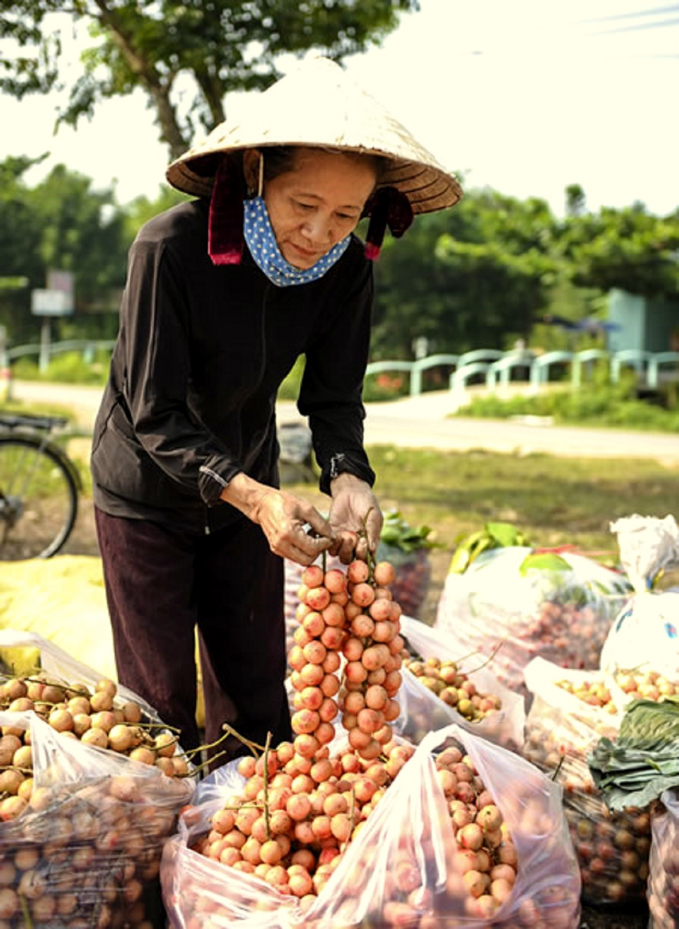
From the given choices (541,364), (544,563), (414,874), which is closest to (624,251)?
(541,364)

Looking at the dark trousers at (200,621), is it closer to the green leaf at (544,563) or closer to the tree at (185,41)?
the green leaf at (544,563)

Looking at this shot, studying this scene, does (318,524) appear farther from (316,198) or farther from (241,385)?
(316,198)

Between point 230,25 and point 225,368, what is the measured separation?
5415mm

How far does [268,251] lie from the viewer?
2.12 metres

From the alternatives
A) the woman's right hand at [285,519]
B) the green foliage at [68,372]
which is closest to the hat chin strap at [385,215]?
the woman's right hand at [285,519]

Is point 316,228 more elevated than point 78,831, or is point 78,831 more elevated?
point 316,228

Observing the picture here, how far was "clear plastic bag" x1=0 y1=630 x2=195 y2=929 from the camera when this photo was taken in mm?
1854

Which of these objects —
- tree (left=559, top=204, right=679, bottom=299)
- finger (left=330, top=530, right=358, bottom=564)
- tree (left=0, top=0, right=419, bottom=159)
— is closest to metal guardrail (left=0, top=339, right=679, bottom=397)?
tree (left=559, top=204, right=679, bottom=299)

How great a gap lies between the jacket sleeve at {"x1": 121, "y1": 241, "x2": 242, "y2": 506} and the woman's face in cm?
22

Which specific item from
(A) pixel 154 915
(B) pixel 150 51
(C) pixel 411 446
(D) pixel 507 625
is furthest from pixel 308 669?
(C) pixel 411 446

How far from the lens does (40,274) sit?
42438 millimetres

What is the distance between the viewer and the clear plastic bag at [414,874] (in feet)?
5.84

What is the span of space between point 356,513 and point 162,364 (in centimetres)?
49

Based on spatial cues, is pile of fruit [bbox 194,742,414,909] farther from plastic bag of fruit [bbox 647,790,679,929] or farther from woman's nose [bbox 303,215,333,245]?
woman's nose [bbox 303,215,333,245]
